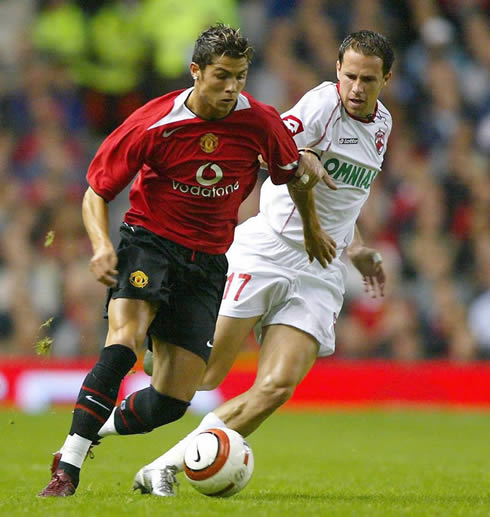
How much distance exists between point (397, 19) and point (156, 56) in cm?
373

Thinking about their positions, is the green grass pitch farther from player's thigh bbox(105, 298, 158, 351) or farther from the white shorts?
the white shorts

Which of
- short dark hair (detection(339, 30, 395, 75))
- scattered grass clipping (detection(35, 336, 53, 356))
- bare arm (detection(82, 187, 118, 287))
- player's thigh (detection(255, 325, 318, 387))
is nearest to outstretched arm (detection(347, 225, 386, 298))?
player's thigh (detection(255, 325, 318, 387))

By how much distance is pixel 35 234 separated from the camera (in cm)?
1391

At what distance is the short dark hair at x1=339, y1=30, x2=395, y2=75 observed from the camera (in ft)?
21.7

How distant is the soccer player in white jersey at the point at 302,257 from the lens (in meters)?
6.53

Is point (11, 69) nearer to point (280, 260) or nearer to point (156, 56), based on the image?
point (156, 56)

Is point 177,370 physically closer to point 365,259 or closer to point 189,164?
point 189,164

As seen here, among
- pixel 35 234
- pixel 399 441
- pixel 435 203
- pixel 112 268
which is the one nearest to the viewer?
pixel 112 268

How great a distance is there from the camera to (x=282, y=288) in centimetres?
680

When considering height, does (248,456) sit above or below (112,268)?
below

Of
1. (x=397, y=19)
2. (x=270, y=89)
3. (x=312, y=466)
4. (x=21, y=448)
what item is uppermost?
(x=397, y=19)

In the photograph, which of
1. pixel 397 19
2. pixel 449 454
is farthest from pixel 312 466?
pixel 397 19

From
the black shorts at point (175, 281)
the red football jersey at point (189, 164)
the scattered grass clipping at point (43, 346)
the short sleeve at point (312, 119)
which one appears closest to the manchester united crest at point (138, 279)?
the black shorts at point (175, 281)

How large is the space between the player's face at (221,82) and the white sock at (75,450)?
1776mm
